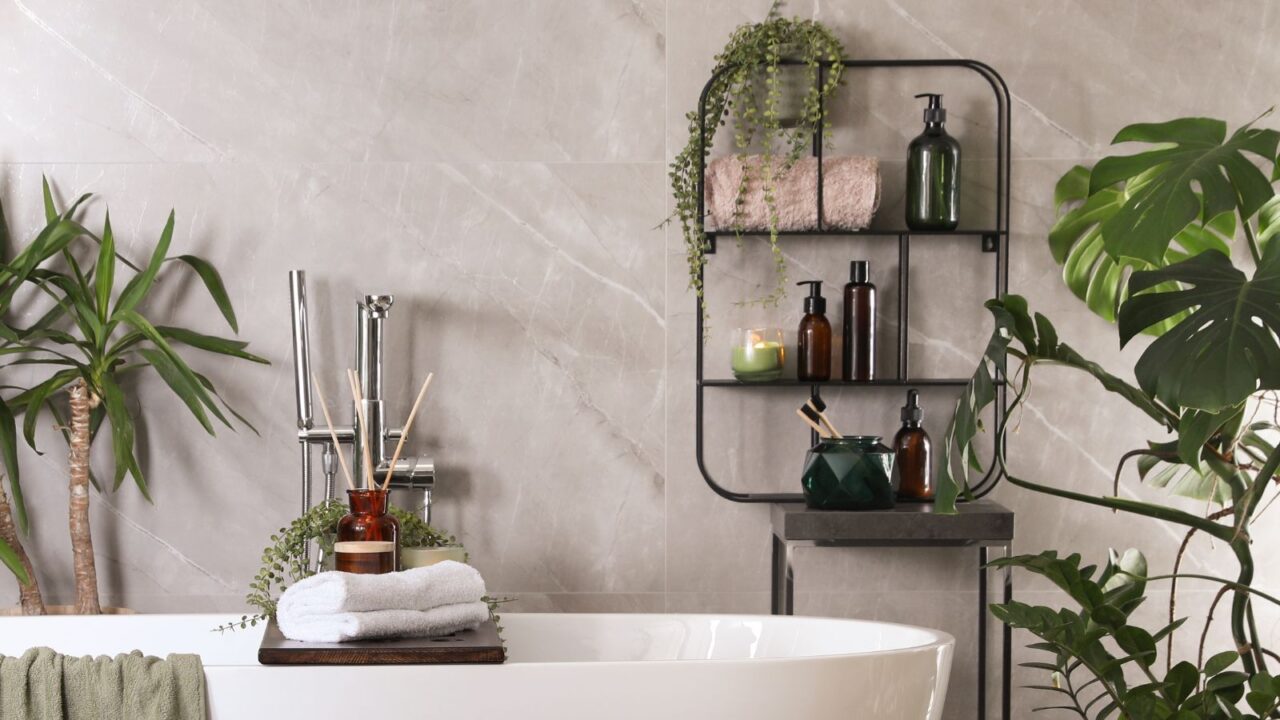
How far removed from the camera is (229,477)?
2557 millimetres

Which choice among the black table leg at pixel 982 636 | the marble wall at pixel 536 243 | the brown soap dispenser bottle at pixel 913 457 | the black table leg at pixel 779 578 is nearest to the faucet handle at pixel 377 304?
the marble wall at pixel 536 243

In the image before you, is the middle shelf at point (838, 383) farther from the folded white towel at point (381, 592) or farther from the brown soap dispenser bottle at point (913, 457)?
the folded white towel at point (381, 592)

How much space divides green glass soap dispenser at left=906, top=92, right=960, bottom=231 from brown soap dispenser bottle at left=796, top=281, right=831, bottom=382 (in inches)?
10.4

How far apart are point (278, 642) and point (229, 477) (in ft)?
2.86

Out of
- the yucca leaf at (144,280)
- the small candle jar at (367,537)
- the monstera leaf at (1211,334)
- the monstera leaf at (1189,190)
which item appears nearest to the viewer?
the monstera leaf at (1211,334)

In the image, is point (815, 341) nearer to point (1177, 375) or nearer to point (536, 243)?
point (536, 243)

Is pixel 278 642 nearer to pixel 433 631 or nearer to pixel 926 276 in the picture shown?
pixel 433 631

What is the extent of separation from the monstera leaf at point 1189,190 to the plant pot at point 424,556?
133cm

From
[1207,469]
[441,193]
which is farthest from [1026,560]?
[441,193]

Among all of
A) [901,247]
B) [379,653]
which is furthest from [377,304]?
[901,247]

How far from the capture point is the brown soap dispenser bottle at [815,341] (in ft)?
8.16

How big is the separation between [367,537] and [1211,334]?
1.44 metres

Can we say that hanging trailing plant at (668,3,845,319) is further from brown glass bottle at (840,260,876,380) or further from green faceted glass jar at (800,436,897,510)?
green faceted glass jar at (800,436,897,510)

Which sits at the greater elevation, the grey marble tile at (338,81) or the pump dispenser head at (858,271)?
the grey marble tile at (338,81)
